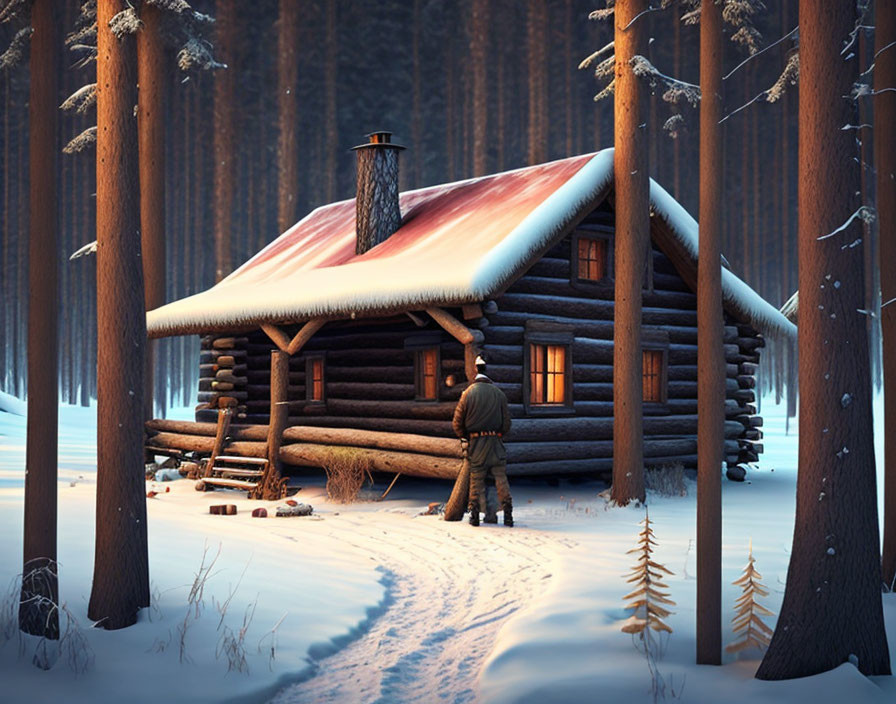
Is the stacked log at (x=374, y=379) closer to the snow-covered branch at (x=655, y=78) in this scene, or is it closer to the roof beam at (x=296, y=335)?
the roof beam at (x=296, y=335)

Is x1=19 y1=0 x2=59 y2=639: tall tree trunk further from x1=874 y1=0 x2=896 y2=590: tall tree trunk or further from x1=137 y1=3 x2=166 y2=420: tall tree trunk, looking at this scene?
x1=137 y1=3 x2=166 y2=420: tall tree trunk

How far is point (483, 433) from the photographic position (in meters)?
12.4

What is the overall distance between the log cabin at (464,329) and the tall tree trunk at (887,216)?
5717 millimetres

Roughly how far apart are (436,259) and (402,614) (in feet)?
25.5

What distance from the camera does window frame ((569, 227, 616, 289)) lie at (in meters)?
16.1

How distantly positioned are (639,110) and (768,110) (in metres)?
32.6

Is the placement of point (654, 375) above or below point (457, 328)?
below

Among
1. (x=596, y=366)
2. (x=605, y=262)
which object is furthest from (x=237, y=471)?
(x=605, y=262)

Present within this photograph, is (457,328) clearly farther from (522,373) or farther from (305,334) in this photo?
(305,334)

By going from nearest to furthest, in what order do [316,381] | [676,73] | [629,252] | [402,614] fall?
[402,614]
[629,252]
[316,381]
[676,73]

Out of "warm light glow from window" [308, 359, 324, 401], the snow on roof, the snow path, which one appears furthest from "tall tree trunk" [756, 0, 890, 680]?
"warm light glow from window" [308, 359, 324, 401]

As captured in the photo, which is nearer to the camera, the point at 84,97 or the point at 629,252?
the point at 629,252

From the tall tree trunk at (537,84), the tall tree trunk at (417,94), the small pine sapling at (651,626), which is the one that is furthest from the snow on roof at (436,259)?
the tall tree trunk at (417,94)

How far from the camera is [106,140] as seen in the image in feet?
23.9
